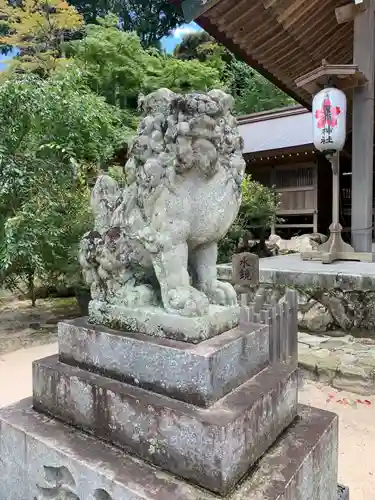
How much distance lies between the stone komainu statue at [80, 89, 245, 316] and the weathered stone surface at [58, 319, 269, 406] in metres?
0.14

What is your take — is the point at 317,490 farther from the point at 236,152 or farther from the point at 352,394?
the point at 352,394

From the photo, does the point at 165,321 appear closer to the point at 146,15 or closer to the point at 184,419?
the point at 184,419

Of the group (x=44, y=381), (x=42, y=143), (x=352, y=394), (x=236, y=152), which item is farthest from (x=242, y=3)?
(x=44, y=381)

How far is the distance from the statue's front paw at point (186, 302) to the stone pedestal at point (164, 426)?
11 cm

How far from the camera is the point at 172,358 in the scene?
4.28 feet

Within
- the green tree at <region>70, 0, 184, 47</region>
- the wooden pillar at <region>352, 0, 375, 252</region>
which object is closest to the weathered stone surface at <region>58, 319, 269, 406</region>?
the wooden pillar at <region>352, 0, 375, 252</region>

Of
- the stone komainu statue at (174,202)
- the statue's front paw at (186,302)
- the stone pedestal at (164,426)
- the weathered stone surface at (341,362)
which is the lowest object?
the weathered stone surface at (341,362)

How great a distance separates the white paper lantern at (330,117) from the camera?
4.77m

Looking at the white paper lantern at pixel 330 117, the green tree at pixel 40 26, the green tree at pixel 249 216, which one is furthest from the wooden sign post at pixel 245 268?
the green tree at pixel 40 26

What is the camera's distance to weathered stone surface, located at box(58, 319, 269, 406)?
1.26 metres

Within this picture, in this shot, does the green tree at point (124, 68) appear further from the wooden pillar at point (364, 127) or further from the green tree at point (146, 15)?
the green tree at point (146, 15)

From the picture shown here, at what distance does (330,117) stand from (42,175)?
375 cm

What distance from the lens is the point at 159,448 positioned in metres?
1.25

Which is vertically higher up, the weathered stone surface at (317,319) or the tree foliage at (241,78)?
the tree foliage at (241,78)
